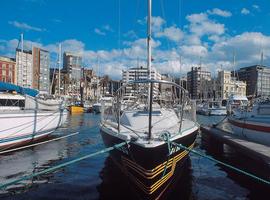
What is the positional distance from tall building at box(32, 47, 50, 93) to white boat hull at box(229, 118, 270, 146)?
13027 centimetres

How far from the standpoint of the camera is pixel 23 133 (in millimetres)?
17062

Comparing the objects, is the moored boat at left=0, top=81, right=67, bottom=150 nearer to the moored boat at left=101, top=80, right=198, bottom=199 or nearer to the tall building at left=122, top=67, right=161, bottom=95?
the tall building at left=122, top=67, right=161, bottom=95

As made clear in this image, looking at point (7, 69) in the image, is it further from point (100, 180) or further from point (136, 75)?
point (100, 180)

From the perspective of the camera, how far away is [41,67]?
494ft

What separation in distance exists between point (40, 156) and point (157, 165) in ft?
28.3

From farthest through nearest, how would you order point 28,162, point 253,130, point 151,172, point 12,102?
point 12,102
point 253,130
point 28,162
point 151,172

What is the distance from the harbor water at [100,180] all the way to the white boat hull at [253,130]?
4.36 ft

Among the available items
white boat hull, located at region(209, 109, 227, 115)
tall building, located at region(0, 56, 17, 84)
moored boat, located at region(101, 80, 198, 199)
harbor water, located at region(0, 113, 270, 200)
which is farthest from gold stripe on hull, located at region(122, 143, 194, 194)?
tall building, located at region(0, 56, 17, 84)

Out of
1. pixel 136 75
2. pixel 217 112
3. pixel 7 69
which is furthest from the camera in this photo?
pixel 7 69

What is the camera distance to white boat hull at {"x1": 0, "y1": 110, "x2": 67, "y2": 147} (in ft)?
50.9

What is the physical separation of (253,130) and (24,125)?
Answer: 40.4 ft

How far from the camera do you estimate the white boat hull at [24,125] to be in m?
15.5

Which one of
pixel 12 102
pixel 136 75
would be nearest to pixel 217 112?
pixel 136 75

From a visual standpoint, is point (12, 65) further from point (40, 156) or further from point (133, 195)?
point (133, 195)
